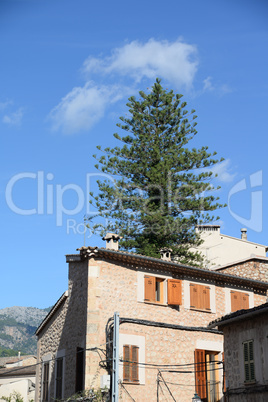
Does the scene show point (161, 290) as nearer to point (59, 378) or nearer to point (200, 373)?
point (200, 373)

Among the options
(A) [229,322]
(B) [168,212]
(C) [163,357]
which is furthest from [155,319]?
(B) [168,212]

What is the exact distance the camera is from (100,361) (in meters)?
21.3

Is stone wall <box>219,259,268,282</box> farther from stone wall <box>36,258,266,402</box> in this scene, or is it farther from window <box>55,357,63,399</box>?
window <box>55,357,63,399</box>

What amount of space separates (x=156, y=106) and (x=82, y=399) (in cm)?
2461

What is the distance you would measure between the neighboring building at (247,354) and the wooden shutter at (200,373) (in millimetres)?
4352

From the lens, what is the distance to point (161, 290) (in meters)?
24.2

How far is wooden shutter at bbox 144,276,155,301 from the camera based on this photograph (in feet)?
77.2

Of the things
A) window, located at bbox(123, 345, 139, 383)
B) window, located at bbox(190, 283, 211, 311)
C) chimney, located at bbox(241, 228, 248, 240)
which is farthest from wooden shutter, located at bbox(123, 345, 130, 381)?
chimney, located at bbox(241, 228, 248, 240)

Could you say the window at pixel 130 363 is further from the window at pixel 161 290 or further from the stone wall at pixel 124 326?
the window at pixel 161 290

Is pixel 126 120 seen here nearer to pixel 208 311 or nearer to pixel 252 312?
pixel 208 311

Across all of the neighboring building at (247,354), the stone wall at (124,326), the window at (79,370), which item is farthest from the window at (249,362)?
the window at (79,370)

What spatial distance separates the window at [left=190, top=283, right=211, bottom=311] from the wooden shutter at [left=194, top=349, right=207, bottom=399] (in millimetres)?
2119

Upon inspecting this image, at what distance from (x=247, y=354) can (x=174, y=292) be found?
23.5 feet

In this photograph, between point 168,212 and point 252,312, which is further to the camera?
point 168,212
